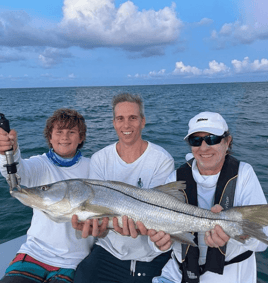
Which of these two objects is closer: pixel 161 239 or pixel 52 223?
pixel 161 239

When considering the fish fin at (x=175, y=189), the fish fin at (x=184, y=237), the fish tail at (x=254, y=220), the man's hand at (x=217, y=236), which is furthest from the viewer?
the fish fin at (x=175, y=189)

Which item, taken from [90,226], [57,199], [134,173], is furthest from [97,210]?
[134,173]

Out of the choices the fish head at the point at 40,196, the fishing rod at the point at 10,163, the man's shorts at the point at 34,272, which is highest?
the fishing rod at the point at 10,163

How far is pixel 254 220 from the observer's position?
8.00 feet

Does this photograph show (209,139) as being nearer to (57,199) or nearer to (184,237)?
(184,237)

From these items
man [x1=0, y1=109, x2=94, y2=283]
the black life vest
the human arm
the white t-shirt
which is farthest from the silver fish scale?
man [x1=0, y1=109, x2=94, y2=283]

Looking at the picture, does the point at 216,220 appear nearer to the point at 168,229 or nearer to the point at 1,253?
the point at 168,229

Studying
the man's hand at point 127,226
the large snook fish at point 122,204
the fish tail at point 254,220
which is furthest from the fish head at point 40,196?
the fish tail at point 254,220

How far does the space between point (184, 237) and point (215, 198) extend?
557mm

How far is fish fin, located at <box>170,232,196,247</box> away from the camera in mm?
2627

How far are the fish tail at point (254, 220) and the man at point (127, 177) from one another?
1014mm

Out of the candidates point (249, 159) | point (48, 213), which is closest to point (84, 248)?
point (48, 213)

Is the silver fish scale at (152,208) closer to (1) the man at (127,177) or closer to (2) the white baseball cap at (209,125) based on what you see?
(1) the man at (127,177)

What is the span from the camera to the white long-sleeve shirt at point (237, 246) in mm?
2697
